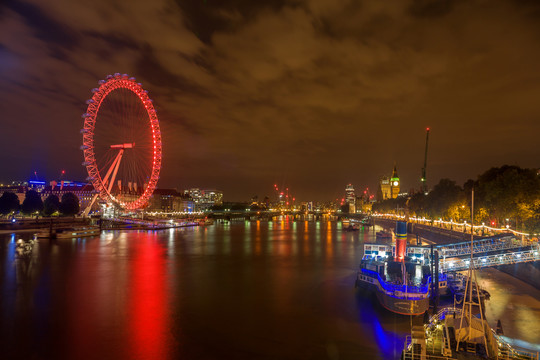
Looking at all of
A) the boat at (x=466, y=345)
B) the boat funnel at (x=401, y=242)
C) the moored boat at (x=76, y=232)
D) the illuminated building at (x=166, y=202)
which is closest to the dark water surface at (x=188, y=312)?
the boat at (x=466, y=345)

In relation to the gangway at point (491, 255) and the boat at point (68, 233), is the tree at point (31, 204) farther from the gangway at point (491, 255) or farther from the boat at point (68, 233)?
the gangway at point (491, 255)

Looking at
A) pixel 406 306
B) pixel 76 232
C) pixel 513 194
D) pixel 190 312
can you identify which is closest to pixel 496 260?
pixel 406 306

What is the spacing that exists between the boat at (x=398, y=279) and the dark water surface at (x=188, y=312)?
794 millimetres

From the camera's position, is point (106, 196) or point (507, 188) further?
point (106, 196)

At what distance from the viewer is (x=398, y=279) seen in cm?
2323

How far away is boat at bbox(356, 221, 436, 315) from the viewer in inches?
784

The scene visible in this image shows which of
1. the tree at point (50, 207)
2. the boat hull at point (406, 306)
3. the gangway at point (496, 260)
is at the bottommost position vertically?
the boat hull at point (406, 306)

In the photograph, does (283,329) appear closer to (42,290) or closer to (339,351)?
(339,351)

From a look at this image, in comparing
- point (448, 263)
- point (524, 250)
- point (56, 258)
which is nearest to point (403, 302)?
point (448, 263)

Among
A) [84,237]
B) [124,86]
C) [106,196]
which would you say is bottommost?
[84,237]

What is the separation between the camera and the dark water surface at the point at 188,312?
52.6 ft

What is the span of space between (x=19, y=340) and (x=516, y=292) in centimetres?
2649

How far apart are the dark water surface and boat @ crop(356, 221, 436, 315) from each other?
794 mm

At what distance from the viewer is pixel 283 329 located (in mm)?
18359
